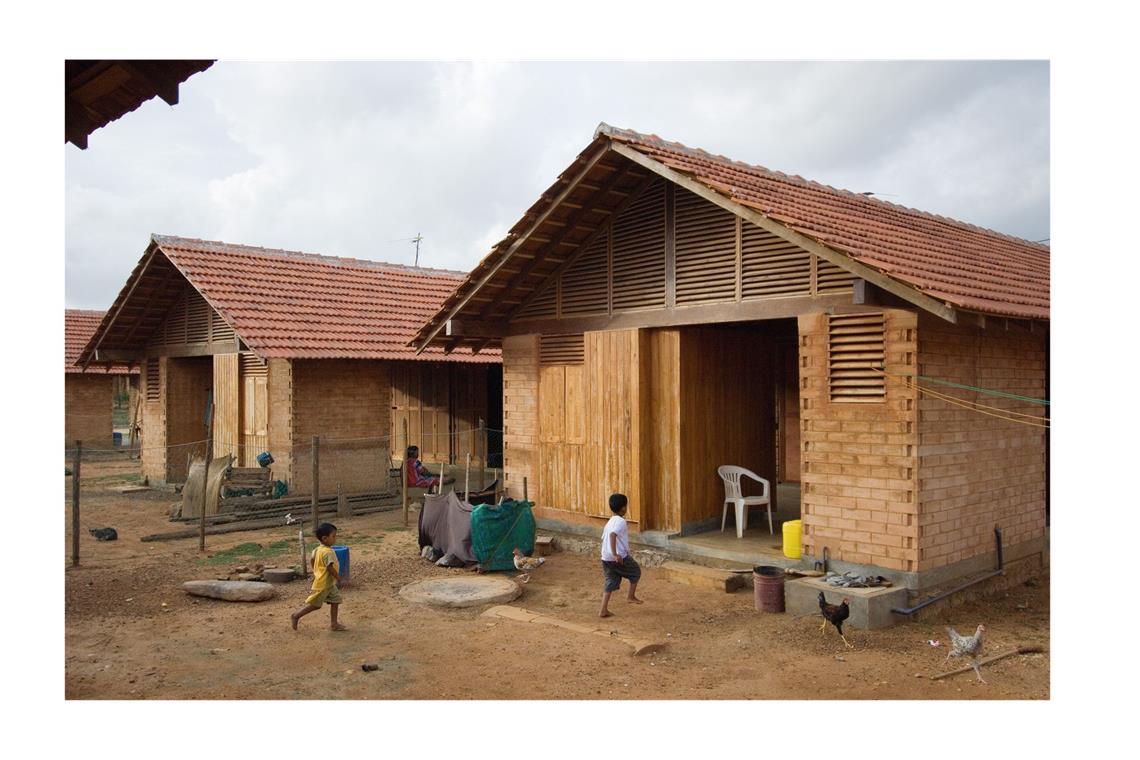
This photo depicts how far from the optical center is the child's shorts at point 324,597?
828 cm

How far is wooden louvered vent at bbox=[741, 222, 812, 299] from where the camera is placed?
941 centimetres

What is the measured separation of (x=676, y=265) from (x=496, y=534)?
4196mm

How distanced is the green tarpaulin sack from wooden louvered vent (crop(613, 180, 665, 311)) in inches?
124

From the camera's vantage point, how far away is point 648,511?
37.2ft

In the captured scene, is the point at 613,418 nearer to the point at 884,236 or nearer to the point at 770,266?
the point at 770,266

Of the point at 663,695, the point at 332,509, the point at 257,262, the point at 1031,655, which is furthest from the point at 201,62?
the point at 257,262

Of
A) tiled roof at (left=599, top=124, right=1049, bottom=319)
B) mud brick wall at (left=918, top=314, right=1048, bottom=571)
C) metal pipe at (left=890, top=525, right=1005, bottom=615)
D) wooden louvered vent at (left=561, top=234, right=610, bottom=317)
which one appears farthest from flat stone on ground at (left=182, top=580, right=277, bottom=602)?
mud brick wall at (left=918, top=314, right=1048, bottom=571)

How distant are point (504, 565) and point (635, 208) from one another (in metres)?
5.04

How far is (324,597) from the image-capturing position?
836cm

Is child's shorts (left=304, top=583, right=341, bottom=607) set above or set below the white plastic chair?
below

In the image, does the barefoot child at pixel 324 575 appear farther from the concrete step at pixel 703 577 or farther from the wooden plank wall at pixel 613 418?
the wooden plank wall at pixel 613 418

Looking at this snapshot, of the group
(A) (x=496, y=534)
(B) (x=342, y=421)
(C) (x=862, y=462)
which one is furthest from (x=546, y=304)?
(B) (x=342, y=421)

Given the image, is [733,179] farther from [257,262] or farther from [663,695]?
[257,262]

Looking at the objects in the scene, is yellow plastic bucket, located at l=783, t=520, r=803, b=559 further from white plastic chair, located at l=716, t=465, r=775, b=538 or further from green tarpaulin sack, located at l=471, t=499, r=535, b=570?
green tarpaulin sack, located at l=471, t=499, r=535, b=570
